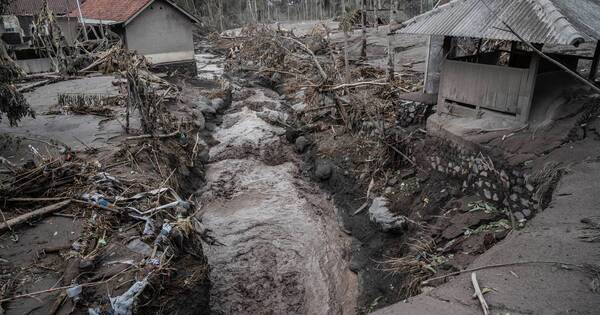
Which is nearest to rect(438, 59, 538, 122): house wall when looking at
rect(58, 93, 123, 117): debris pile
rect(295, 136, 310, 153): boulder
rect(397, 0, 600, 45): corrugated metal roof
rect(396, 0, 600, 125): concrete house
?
rect(396, 0, 600, 125): concrete house

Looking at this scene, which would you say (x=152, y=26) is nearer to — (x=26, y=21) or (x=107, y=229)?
(x=26, y=21)

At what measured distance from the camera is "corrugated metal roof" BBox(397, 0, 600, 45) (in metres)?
6.29

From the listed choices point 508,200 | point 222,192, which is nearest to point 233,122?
point 222,192

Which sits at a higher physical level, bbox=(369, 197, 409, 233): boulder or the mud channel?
bbox=(369, 197, 409, 233): boulder

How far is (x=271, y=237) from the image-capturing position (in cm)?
948

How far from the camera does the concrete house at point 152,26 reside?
21125 mm

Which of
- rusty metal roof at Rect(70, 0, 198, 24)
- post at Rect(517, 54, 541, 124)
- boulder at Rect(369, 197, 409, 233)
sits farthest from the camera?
rusty metal roof at Rect(70, 0, 198, 24)

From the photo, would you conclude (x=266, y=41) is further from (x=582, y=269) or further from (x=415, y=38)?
(x=582, y=269)

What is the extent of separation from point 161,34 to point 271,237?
56.2 feet

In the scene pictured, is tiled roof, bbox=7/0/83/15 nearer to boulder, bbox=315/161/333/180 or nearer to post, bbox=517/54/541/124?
boulder, bbox=315/161/333/180

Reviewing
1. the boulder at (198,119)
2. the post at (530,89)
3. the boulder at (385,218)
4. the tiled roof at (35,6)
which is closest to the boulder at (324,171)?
the boulder at (385,218)

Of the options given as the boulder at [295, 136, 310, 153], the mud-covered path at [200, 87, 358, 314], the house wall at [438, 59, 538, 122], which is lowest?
the mud-covered path at [200, 87, 358, 314]

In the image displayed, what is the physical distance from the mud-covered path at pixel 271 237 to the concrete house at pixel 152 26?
10.8 meters

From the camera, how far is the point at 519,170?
275 inches
